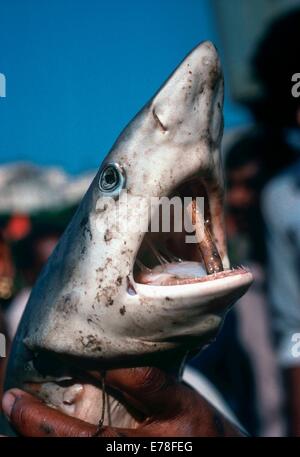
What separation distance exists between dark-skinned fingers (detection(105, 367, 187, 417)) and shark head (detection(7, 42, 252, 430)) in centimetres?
4

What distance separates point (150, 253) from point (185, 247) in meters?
0.11

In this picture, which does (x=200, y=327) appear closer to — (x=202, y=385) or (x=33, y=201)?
(x=202, y=385)

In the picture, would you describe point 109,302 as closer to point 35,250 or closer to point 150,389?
point 150,389

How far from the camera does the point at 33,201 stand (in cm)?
1380

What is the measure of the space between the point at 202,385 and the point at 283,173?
1178 mm

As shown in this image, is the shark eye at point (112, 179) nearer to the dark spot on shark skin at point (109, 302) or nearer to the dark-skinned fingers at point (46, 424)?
the dark spot on shark skin at point (109, 302)

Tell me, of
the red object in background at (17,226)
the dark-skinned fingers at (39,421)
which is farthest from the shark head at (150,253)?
the red object in background at (17,226)

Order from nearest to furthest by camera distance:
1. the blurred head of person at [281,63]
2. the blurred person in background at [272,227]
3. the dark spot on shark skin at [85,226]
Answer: the dark spot on shark skin at [85,226], the blurred person in background at [272,227], the blurred head of person at [281,63]

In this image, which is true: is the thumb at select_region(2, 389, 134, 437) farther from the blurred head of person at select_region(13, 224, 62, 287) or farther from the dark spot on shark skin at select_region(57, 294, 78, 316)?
the blurred head of person at select_region(13, 224, 62, 287)

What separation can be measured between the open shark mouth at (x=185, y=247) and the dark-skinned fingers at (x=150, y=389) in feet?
0.89

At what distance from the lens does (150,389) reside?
1732 millimetres

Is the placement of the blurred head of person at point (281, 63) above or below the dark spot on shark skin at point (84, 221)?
above

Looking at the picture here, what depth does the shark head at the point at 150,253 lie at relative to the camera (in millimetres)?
1599
